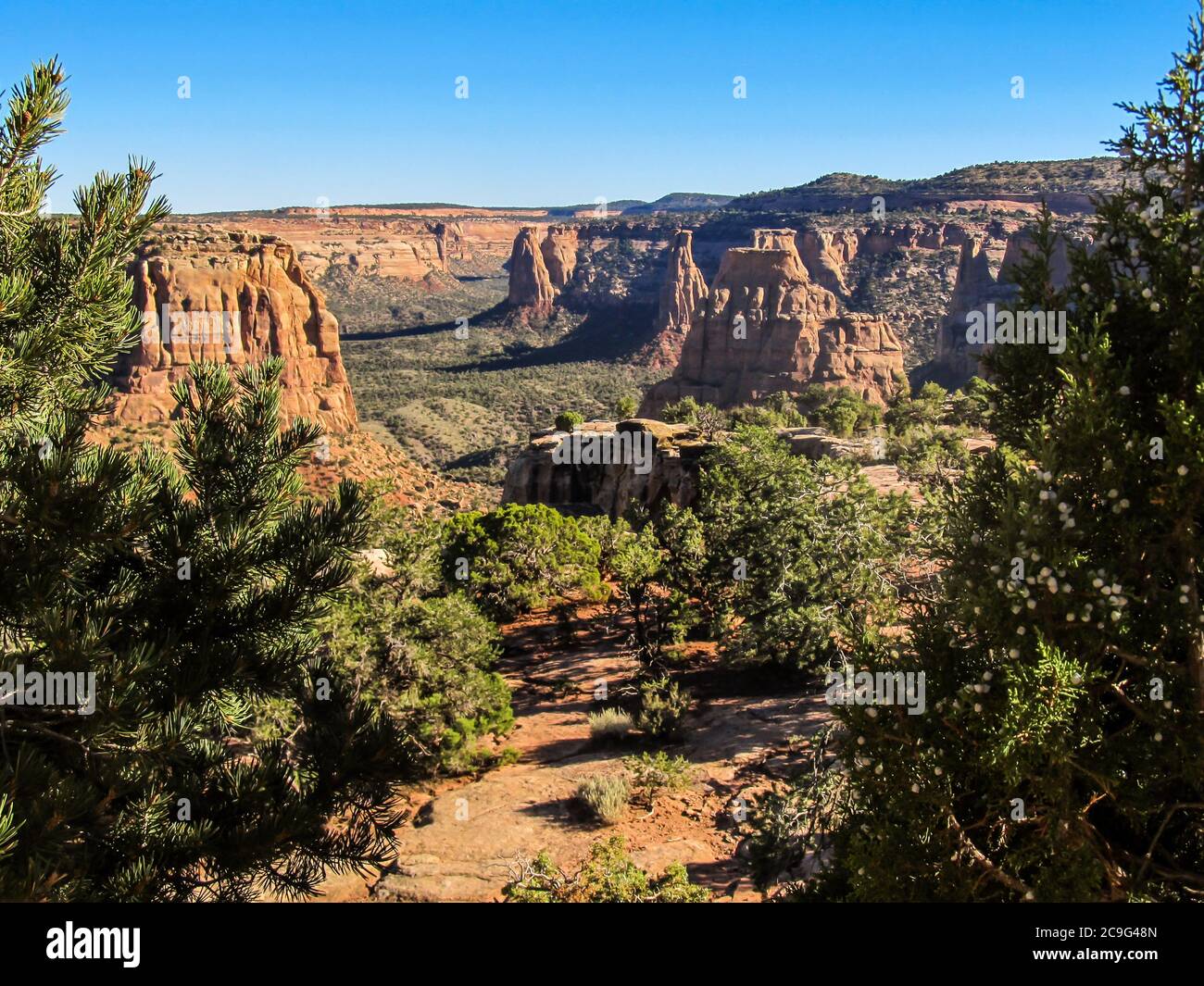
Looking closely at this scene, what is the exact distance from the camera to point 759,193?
16388 cm

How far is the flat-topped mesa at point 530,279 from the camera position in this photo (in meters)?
146

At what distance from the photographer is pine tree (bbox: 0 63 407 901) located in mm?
4629

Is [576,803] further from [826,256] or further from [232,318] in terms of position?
[826,256]

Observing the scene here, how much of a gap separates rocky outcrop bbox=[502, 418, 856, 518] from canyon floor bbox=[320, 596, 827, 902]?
8684 mm

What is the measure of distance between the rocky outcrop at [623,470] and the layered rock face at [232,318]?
31.7 meters

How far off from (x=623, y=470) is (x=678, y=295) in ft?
332

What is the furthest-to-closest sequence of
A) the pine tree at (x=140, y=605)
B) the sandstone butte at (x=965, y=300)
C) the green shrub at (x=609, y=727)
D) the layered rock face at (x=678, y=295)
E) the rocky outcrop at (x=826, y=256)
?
the layered rock face at (x=678, y=295) < the rocky outcrop at (x=826, y=256) < the sandstone butte at (x=965, y=300) < the green shrub at (x=609, y=727) < the pine tree at (x=140, y=605)

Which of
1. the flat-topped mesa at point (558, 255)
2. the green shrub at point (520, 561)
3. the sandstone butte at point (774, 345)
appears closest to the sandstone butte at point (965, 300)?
the sandstone butte at point (774, 345)

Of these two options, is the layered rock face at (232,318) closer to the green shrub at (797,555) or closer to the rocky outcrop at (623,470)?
the rocky outcrop at (623,470)

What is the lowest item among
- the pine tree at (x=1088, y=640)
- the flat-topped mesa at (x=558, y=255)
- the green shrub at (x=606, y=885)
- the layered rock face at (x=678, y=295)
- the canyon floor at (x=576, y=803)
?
the canyon floor at (x=576, y=803)

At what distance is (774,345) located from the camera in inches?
3199

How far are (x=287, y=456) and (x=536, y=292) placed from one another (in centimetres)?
14595
